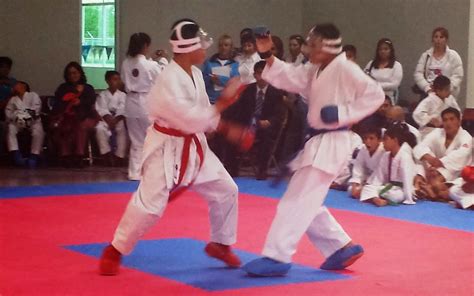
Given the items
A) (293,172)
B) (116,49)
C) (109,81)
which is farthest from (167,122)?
(116,49)

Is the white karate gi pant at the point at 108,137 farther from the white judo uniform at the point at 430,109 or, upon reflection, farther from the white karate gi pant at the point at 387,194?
the white karate gi pant at the point at 387,194

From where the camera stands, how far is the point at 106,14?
13234mm

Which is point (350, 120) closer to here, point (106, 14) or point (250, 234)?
point (250, 234)

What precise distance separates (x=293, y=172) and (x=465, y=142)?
14.5 ft

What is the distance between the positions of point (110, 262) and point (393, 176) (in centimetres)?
454

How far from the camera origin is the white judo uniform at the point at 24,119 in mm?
11664

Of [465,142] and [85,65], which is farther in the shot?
[85,65]

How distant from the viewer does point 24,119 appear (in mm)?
11688

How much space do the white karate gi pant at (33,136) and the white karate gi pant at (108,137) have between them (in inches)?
27.9

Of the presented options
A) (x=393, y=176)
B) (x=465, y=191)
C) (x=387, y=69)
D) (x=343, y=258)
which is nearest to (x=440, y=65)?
(x=387, y=69)

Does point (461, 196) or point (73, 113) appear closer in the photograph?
point (461, 196)

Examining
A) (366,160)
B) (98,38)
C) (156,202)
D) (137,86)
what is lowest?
(366,160)

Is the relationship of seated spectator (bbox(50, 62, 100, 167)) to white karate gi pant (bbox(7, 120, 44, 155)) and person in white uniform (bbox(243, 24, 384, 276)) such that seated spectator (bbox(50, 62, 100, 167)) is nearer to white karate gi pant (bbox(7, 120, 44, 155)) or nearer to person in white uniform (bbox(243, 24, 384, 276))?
white karate gi pant (bbox(7, 120, 44, 155))

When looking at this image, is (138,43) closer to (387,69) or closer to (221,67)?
(221,67)
